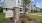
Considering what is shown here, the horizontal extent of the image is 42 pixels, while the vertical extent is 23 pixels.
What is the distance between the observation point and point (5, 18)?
2154 mm

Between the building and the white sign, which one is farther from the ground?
the building

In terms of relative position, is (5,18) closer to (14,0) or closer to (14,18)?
(14,18)

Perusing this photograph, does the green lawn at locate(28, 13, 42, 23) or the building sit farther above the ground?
the building

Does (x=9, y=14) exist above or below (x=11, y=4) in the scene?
below

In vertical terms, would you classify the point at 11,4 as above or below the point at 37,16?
above

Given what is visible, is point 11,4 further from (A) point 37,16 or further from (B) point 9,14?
(A) point 37,16

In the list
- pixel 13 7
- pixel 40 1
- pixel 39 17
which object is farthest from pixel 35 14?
pixel 13 7

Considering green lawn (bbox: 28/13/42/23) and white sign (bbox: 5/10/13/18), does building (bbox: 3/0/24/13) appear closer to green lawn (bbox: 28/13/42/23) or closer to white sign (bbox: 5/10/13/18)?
white sign (bbox: 5/10/13/18)

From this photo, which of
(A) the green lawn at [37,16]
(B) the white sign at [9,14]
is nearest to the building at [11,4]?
(B) the white sign at [9,14]

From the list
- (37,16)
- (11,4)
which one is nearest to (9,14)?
(11,4)

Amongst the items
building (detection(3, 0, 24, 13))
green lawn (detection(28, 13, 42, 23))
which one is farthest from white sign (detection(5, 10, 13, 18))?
green lawn (detection(28, 13, 42, 23))

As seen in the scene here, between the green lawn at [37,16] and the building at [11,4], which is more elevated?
the building at [11,4]

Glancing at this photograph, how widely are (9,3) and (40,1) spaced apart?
0.47 metres

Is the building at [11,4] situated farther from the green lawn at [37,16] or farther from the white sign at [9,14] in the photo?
the green lawn at [37,16]
